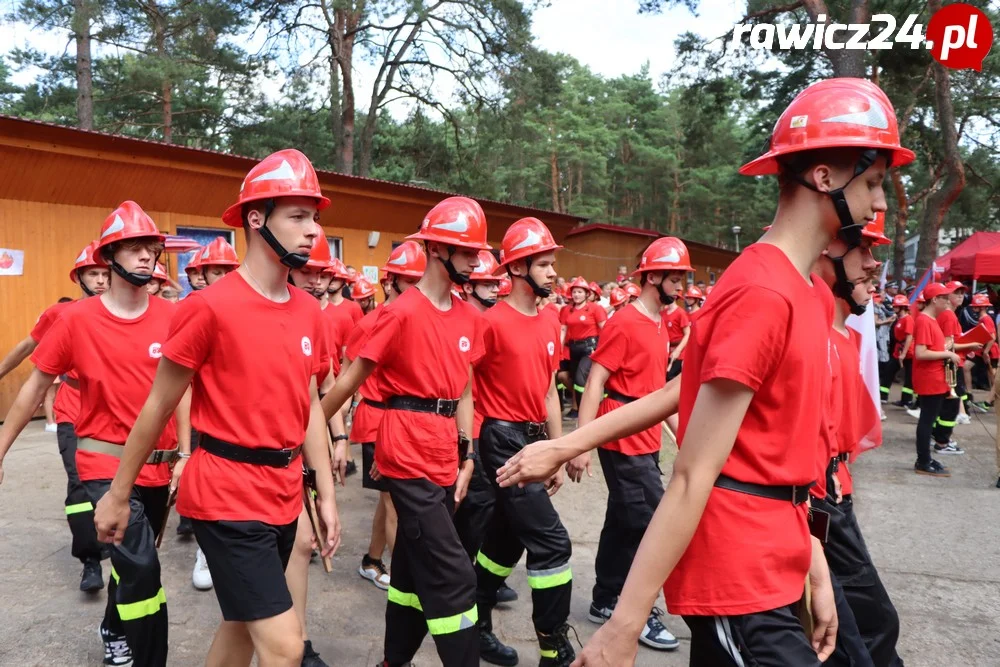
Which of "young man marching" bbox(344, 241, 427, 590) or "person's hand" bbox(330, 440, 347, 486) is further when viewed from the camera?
"young man marching" bbox(344, 241, 427, 590)

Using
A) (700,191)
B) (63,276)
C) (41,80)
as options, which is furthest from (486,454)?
(700,191)

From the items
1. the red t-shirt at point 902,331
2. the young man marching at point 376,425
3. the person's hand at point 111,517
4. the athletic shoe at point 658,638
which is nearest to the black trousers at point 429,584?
the young man marching at point 376,425

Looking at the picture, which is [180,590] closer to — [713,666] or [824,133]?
[713,666]

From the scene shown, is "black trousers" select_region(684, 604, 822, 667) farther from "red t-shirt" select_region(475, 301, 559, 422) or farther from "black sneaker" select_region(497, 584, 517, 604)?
"black sneaker" select_region(497, 584, 517, 604)

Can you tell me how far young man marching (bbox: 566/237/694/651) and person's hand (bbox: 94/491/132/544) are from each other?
233cm

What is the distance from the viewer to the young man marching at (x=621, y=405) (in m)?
4.62

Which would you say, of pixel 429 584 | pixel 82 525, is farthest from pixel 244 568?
pixel 82 525

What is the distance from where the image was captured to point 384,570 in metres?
5.34

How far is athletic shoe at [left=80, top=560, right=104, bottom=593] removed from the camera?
4969 millimetres

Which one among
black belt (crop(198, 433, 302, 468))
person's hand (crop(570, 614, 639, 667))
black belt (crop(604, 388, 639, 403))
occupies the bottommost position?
person's hand (crop(570, 614, 639, 667))

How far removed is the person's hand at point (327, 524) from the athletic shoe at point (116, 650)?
5.22 ft

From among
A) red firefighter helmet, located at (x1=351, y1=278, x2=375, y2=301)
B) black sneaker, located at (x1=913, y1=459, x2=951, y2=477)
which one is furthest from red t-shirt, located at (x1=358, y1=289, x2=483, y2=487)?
black sneaker, located at (x1=913, y1=459, x2=951, y2=477)

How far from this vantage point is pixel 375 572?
527cm

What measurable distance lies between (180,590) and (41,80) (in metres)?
23.1
